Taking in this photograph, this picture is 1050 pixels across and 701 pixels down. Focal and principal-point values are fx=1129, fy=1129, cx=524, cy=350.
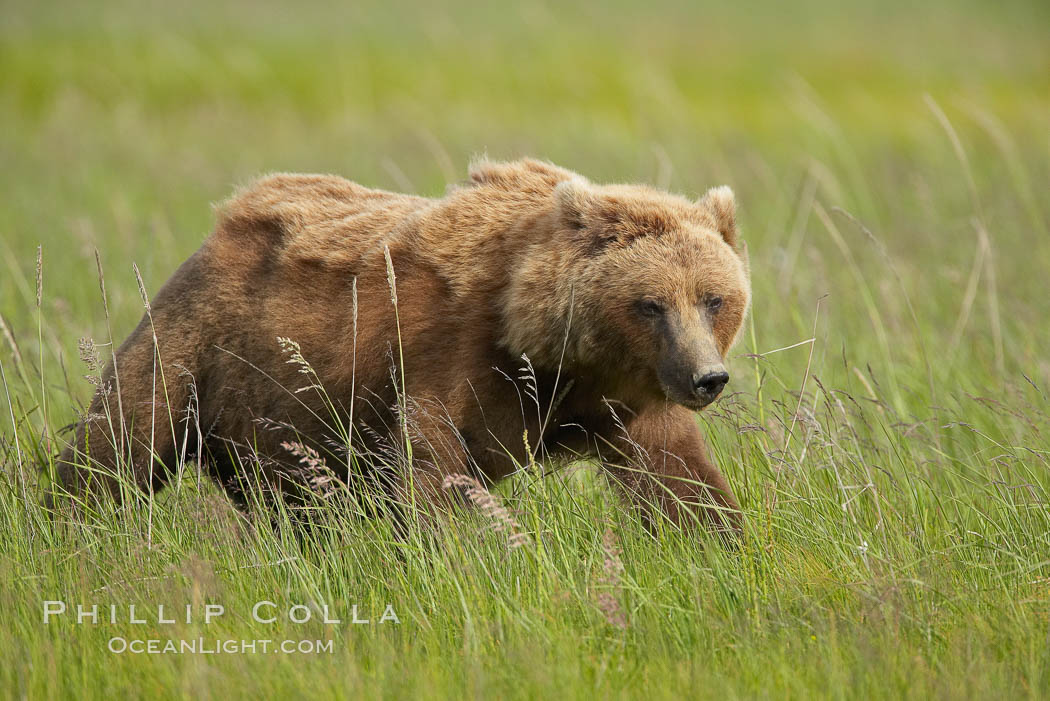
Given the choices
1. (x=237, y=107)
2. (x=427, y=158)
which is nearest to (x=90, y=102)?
(x=237, y=107)

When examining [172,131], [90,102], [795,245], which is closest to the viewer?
[795,245]

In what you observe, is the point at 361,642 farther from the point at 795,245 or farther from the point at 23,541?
the point at 795,245

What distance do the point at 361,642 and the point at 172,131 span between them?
1435cm

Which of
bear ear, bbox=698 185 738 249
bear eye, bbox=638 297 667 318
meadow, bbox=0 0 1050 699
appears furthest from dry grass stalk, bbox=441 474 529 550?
bear ear, bbox=698 185 738 249

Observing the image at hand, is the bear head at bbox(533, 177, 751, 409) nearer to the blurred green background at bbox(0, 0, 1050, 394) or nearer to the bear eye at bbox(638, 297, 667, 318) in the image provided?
the bear eye at bbox(638, 297, 667, 318)

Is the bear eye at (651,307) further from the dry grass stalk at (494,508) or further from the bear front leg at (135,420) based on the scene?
the bear front leg at (135,420)

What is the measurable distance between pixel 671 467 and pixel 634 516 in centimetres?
25

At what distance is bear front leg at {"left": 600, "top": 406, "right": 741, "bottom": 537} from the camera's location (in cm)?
436

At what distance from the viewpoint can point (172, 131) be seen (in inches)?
653

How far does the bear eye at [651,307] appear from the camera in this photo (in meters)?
4.20

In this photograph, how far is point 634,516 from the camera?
4.36 meters

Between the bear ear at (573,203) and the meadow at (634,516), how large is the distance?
90 centimetres

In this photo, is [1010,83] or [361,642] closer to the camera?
[361,642]

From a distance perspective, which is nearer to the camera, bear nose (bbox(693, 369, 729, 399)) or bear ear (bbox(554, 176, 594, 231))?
bear nose (bbox(693, 369, 729, 399))
